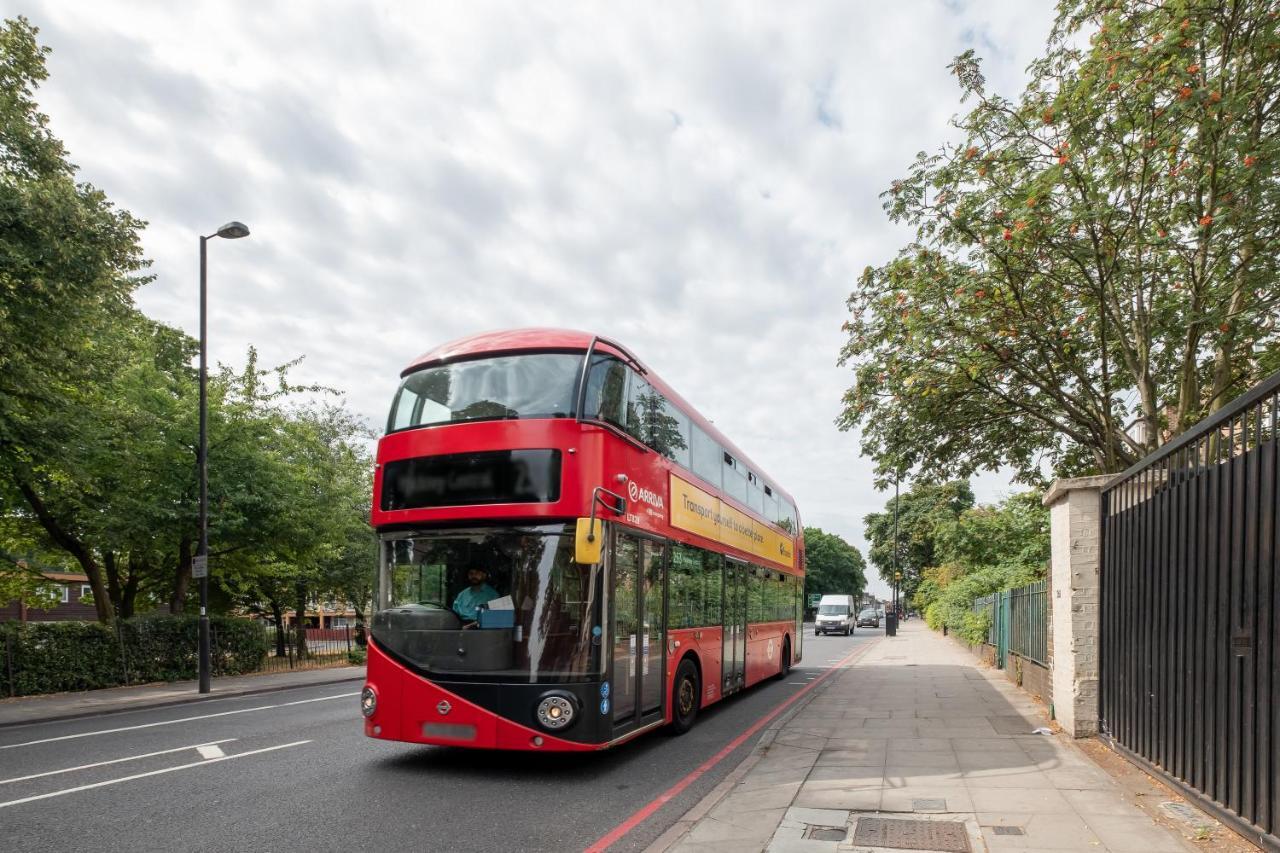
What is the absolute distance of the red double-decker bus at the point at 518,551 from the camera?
7172 millimetres

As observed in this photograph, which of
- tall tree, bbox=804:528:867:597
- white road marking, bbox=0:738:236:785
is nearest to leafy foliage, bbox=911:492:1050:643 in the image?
white road marking, bbox=0:738:236:785

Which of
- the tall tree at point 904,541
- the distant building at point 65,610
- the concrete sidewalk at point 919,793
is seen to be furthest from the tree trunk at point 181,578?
the tall tree at point 904,541

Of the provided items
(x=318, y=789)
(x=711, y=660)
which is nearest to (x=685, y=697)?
(x=711, y=660)

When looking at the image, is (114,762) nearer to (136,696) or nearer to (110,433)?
(136,696)

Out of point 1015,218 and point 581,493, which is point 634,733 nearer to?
point 581,493

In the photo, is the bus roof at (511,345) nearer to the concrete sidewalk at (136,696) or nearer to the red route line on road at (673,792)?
the red route line on road at (673,792)

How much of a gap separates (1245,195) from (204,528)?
1734 cm

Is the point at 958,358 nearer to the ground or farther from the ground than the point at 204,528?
farther from the ground

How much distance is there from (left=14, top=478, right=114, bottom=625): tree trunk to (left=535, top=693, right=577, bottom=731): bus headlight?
43.5 feet

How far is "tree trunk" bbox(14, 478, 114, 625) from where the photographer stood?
16531 mm

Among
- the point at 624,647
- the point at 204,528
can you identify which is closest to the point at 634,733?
the point at 624,647

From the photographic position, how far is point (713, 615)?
11.2 meters

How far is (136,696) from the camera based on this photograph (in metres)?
15.1

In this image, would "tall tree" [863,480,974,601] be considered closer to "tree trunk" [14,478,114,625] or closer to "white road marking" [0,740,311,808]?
"tree trunk" [14,478,114,625]
